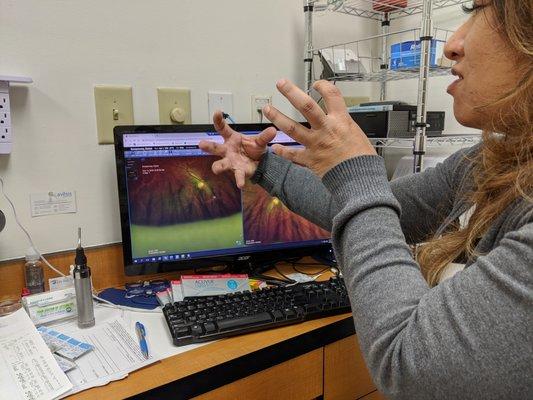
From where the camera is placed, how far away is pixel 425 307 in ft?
1.56

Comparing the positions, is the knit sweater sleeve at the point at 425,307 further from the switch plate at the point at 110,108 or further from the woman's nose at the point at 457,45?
the switch plate at the point at 110,108

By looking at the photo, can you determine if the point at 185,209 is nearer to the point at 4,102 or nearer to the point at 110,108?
the point at 110,108

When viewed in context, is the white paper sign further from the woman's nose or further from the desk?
the woman's nose

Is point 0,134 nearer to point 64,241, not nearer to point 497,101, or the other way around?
point 64,241

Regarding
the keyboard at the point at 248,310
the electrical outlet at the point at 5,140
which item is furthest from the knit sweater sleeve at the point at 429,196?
the electrical outlet at the point at 5,140

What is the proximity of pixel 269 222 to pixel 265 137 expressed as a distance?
41 centimetres

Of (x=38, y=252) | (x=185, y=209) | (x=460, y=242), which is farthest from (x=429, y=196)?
(x=38, y=252)

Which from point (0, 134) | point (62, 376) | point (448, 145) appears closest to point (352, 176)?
point (62, 376)

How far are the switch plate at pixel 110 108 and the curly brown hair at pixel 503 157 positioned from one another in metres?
0.86

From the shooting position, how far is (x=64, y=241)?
1.10 m

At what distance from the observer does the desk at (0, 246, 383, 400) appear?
0.70 meters

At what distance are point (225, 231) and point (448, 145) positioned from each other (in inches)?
38.3

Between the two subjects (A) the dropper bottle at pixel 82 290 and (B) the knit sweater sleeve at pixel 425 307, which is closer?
(B) the knit sweater sleeve at pixel 425 307

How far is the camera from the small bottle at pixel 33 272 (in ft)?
3.35
